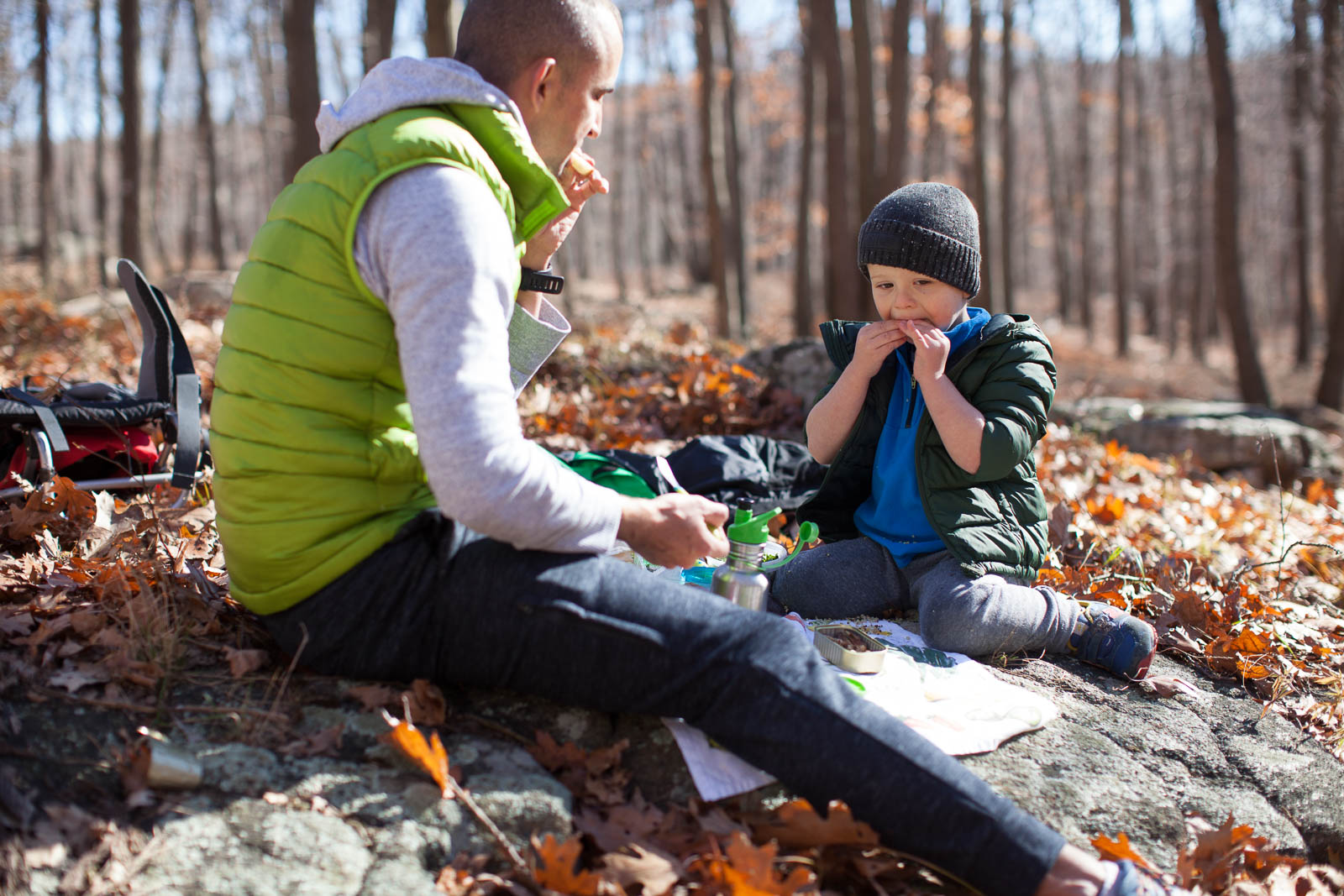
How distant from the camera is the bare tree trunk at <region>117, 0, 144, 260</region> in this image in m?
11.0

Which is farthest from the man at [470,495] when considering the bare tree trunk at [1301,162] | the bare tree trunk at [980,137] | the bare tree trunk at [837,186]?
the bare tree trunk at [1301,162]

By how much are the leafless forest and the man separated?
16.2 ft

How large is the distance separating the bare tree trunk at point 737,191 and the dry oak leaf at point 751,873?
10831 millimetres

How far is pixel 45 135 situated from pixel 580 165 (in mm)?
16290

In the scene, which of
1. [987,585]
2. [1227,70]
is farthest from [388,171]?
[1227,70]

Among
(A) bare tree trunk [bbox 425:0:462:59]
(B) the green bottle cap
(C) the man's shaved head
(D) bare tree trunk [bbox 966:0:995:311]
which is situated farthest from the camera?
(D) bare tree trunk [bbox 966:0:995:311]

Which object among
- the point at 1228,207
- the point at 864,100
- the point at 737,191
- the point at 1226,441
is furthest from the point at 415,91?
the point at 737,191

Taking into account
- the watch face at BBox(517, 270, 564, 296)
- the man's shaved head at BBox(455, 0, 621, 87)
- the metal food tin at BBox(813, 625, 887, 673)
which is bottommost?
the metal food tin at BBox(813, 625, 887, 673)

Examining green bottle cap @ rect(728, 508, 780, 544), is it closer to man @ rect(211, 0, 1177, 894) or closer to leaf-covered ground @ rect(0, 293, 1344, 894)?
man @ rect(211, 0, 1177, 894)

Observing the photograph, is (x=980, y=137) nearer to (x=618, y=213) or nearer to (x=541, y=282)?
(x=541, y=282)

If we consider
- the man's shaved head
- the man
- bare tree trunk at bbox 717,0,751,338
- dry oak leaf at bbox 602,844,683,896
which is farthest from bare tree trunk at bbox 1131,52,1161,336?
dry oak leaf at bbox 602,844,683,896

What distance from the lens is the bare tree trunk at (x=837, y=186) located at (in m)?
9.41

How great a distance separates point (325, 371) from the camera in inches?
81.4

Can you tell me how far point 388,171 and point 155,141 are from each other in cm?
2384
